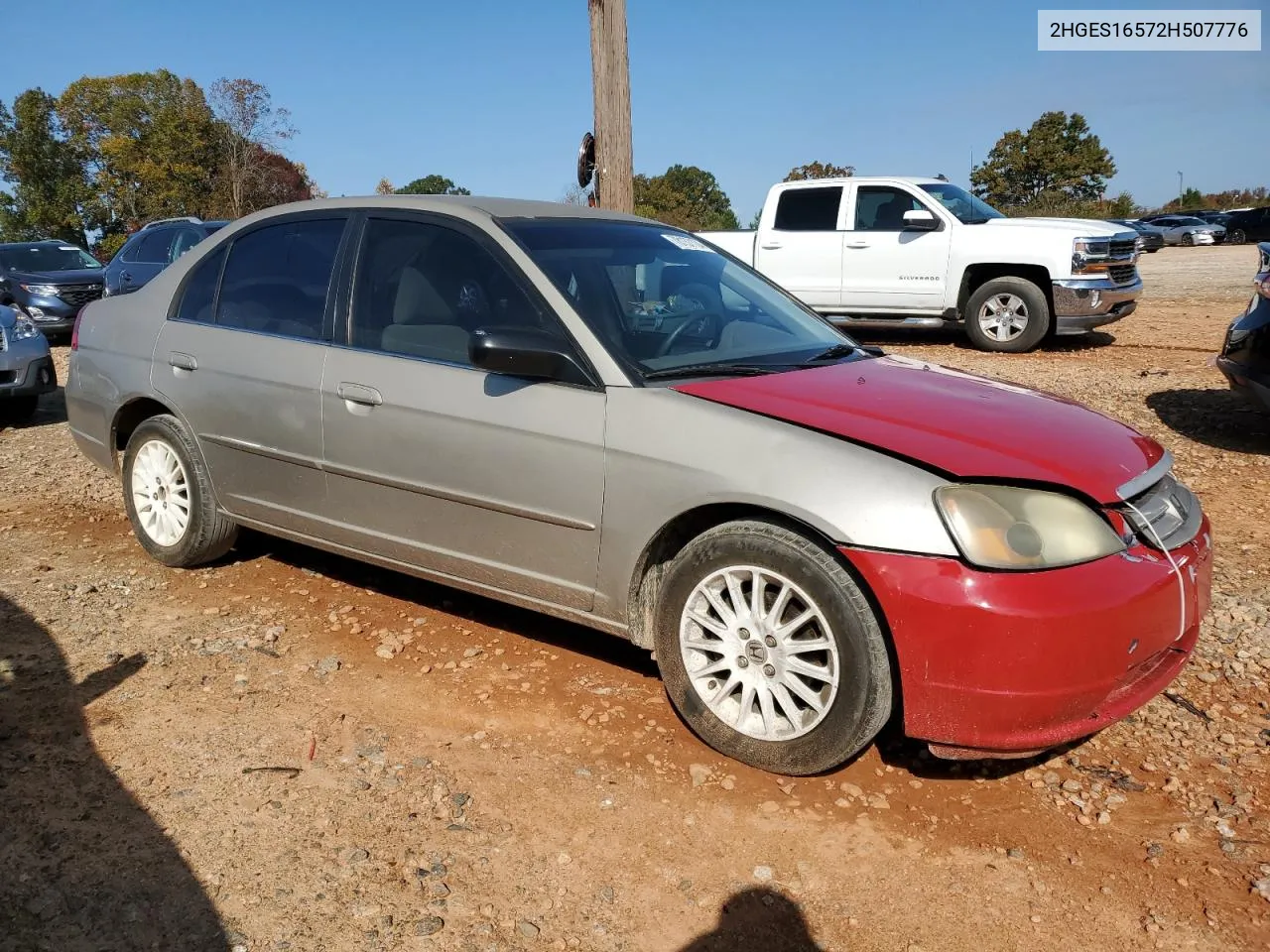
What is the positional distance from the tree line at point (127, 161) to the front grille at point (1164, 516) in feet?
150

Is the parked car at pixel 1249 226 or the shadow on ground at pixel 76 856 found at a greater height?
the parked car at pixel 1249 226

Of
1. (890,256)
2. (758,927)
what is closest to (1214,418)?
(890,256)

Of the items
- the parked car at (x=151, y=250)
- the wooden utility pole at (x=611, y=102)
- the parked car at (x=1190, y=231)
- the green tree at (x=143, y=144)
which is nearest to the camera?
the wooden utility pole at (x=611, y=102)

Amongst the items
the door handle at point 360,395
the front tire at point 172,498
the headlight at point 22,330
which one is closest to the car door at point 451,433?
the door handle at point 360,395

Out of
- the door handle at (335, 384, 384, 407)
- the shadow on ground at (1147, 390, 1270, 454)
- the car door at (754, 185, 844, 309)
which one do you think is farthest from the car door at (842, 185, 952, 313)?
the door handle at (335, 384, 384, 407)

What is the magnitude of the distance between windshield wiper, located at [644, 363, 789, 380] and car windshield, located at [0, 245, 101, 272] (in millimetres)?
15501

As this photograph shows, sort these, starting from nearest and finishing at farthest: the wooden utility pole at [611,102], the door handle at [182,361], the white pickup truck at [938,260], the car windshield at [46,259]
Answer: the door handle at [182,361] < the wooden utility pole at [611,102] < the white pickup truck at [938,260] < the car windshield at [46,259]

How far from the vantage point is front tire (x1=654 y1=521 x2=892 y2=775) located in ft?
9.13

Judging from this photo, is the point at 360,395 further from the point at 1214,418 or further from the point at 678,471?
the point at 1214,418

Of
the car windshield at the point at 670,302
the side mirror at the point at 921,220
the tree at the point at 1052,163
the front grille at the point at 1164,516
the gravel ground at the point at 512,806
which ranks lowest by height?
the gravel ground at the point at 512,806

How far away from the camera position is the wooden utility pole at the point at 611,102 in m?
8.06

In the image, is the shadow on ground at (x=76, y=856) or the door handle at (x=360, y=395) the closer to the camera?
the shadow on ground at (x=76, y=856)

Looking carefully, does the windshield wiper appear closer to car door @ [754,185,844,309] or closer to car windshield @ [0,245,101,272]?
car door @ [754,185,844,309]

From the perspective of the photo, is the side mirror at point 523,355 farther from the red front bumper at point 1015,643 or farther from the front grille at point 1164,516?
the front grille at point 1164,516
